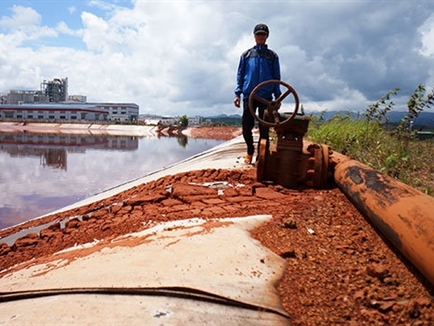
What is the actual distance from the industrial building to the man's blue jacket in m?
59.9

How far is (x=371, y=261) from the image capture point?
68.0 inches

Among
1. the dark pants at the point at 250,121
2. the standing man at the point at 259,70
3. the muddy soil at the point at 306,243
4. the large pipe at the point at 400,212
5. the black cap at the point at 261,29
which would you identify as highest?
the black cap at the point at 261,29

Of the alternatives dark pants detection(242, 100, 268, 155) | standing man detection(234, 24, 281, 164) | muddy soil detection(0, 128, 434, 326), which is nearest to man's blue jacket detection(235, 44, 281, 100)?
standing man detection(234, 24, 281, 164)

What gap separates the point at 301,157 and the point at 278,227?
Answer: 1.24 metres

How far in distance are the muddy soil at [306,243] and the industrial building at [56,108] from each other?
60874 millimetres

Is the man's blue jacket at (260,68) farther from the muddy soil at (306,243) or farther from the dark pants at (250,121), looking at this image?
the muddy soil at (306,243)

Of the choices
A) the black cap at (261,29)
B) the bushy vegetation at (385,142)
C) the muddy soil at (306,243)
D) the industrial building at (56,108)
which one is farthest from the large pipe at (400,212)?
the industrial building at (56,108)

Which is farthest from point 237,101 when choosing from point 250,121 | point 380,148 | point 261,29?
point 380,148

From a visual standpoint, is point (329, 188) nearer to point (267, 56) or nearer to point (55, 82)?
point (267, 56)

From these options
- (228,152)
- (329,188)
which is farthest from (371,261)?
(228,152)

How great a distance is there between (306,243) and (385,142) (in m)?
4.16

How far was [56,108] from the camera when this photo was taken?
6869cm

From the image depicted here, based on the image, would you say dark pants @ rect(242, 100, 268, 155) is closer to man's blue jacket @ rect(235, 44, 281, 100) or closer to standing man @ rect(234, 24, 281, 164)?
standing man @ rect(234, 24, 281, 164)

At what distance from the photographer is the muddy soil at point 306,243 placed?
53.7 inches
